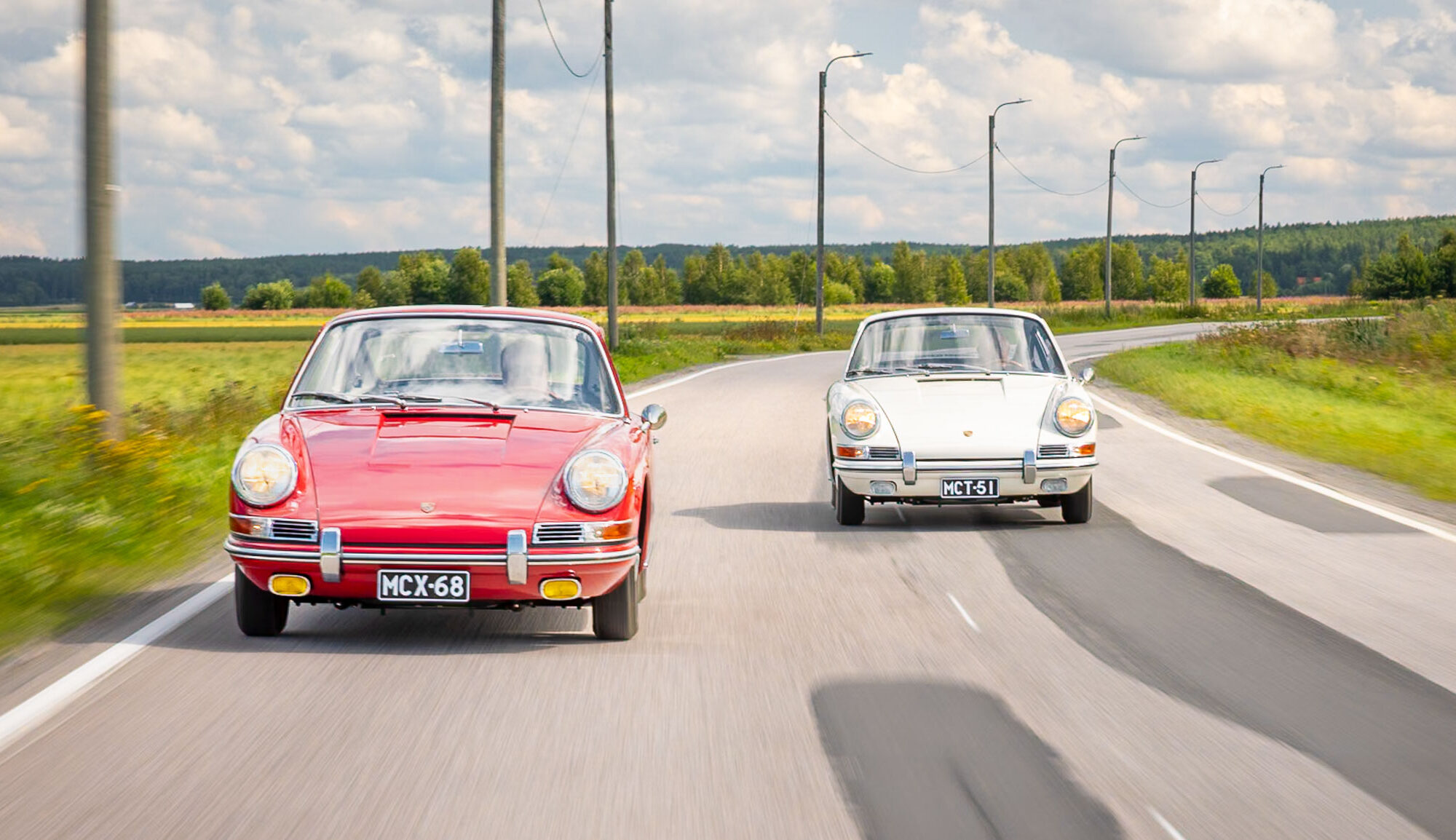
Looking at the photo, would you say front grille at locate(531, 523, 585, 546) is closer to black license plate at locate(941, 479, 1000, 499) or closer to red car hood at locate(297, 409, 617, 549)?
red car hood at locate(297, 409, 617, 549)

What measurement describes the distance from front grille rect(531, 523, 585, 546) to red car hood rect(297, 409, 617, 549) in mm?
56

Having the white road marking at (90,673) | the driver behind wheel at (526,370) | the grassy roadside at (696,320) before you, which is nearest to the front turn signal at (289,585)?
the white road marking at (90,673)

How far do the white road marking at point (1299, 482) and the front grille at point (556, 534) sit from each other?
21.0 ft

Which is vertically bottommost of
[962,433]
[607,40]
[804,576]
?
[804,576]

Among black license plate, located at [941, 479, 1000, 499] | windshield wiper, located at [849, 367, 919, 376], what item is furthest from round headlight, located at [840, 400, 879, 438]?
windshield wiper, located at [849, 367, 919, 376]

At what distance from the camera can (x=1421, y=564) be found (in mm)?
8828

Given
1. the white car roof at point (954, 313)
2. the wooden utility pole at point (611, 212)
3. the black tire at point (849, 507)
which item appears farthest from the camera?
the wooden utility pole at point (611, 212)

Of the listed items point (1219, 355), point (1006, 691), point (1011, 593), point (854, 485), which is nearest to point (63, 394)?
point (854, 485)

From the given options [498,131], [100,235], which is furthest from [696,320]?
[100,235]

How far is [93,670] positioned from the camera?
5.92 m

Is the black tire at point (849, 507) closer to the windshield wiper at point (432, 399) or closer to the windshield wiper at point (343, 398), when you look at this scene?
the windshield wiper at point (432, 399)

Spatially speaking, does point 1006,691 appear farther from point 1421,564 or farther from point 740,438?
point 740,438

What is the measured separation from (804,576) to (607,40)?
89.9ft

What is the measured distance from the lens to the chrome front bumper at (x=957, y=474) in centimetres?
983
